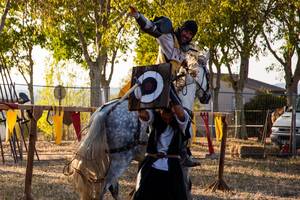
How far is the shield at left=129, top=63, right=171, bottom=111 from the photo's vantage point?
16.7ft

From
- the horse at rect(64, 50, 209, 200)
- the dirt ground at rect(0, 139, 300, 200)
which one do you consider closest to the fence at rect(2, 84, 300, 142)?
the dirt ground at rect(0, 139, 300, 200)

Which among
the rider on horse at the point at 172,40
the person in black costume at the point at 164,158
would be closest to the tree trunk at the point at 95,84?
the rider on horse at the point at 172,40

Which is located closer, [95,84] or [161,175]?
[161,175]

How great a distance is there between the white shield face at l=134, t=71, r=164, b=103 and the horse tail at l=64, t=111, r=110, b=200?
1.79 metres

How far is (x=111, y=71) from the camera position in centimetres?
2967

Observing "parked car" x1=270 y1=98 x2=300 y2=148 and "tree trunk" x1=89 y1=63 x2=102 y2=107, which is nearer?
"tree trunk" x1=89 y1=63 x2=102 y2=107

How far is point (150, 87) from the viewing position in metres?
5.14

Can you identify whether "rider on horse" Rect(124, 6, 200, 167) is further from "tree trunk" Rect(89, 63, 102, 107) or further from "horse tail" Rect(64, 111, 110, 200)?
"tree trunk" Rect(89, 63, 102, 107)

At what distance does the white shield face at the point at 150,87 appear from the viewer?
511cm

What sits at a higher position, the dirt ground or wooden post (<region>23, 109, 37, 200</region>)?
wooden post (<region>23, 109, 37, 200</region>)

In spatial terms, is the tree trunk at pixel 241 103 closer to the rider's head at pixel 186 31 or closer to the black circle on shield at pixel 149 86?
the rider's head at pixel 186 31

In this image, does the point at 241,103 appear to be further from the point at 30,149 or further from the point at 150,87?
the point at 150,87

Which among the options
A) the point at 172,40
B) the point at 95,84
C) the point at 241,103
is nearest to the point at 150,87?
the point at 172,40

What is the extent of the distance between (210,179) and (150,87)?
627 centimetres
